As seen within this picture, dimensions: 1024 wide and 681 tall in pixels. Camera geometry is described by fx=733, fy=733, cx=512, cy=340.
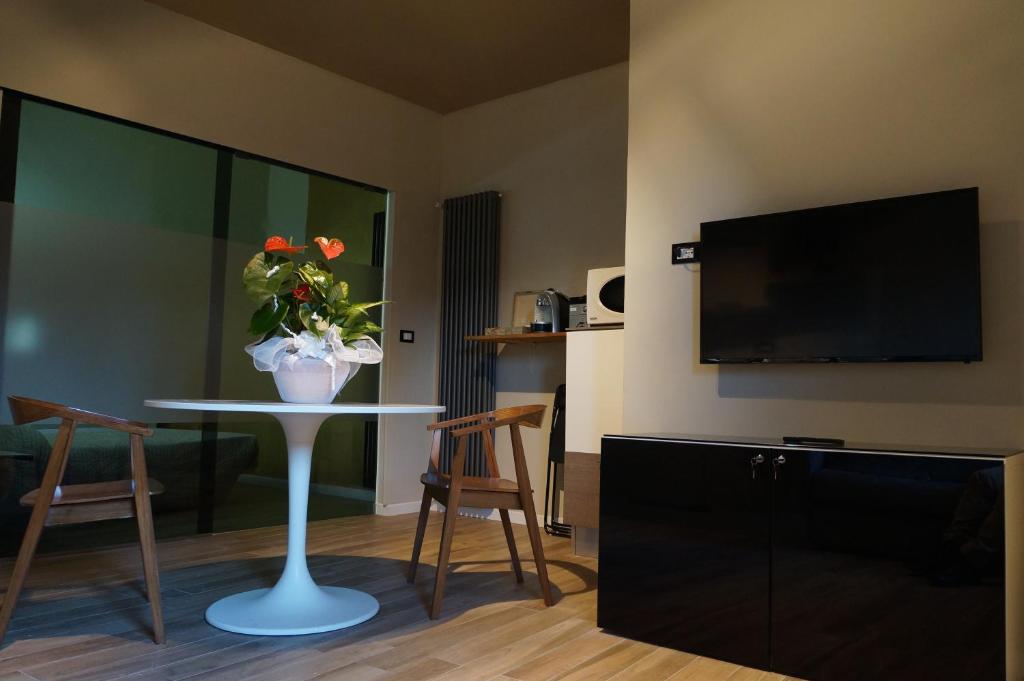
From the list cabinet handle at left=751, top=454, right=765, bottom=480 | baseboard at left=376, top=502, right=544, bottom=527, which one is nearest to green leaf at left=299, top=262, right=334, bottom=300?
cabinet handle at left=751, top=454, right=765, bottom=480

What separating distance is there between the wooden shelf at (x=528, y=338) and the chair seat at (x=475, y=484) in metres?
1.44

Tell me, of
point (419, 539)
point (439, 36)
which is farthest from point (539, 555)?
point (439, 36)

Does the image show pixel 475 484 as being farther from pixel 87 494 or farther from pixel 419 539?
pixel 87 494

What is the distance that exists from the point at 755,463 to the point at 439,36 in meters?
3.29

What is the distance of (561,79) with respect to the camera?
5.00m

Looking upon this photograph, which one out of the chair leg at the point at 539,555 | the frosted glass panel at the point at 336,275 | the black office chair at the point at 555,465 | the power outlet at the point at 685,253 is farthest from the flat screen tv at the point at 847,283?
the frosted glass panel at the point at 336,275

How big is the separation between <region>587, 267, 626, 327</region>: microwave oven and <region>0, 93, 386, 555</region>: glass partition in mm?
2027

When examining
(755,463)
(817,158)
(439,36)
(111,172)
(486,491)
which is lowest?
(486,491)

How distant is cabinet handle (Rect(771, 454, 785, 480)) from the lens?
7.54 feet

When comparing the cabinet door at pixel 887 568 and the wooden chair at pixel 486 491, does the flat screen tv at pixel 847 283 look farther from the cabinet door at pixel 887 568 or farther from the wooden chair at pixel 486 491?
the wooden chair at pixel 486 491

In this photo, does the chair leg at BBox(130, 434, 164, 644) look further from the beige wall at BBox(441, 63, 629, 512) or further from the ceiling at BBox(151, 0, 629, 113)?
the ceiling at BBox(151, 0, 629, 113)

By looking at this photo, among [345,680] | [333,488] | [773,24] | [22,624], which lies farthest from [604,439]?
[333,488]

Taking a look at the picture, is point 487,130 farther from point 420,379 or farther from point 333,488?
point 333,488

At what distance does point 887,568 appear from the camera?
82.4 inches
